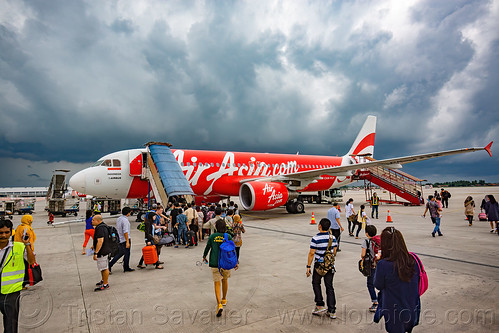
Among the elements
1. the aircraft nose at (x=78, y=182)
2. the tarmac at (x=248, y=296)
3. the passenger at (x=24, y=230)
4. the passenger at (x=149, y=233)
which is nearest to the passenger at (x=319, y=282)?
the tarmac at (x=248, y=296)

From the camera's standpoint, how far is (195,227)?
30.0ft

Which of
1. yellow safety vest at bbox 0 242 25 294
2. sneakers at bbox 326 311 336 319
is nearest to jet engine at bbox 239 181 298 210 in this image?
sneakers at bbox 326 311 336 319

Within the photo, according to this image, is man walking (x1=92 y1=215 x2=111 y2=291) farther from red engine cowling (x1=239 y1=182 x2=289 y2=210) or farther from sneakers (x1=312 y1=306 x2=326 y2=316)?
red engine cowling (x1=239 y1=182 x2=289 y2=210)

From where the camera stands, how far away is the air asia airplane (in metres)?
14.2

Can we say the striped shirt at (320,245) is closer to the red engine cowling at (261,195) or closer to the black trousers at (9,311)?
the black trousers at (9,311)

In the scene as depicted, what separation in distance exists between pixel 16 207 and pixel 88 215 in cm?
2902

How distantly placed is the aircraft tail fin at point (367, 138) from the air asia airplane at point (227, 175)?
7.91 metres

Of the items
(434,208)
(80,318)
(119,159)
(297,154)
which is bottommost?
(80,318)

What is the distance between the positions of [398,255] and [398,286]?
28 cm

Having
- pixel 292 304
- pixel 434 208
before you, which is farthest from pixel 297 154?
pixel 292 304

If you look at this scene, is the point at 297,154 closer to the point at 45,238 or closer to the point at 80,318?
the point at 45,238

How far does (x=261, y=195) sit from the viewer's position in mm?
15141

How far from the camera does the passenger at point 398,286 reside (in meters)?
2.43

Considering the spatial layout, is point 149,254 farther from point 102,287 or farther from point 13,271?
point 13,271
